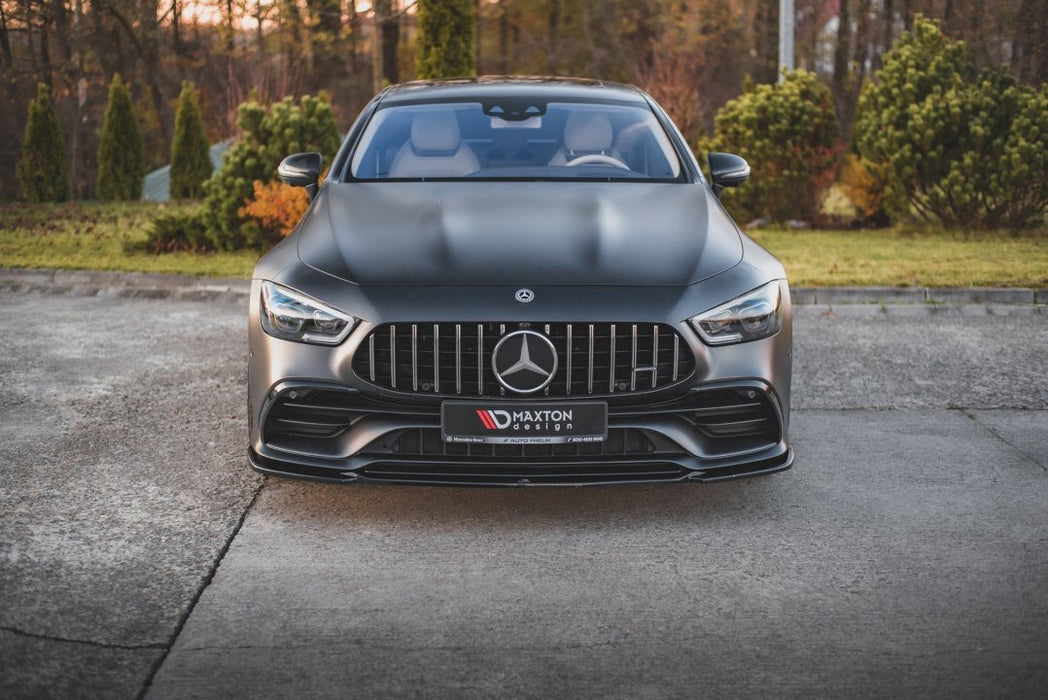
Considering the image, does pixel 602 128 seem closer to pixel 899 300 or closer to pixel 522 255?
pixel 522 255

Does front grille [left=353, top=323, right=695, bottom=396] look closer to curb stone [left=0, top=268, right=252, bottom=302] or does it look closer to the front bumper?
the front bumper

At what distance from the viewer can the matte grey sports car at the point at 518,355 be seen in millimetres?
4121

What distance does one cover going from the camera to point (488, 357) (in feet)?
13.5

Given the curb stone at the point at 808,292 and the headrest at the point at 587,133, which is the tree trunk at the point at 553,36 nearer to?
the curb stone at the point at 808,292

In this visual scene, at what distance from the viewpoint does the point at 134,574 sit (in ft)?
12.9

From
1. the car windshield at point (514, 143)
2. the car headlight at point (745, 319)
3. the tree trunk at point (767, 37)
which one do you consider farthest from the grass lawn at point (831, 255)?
the tree trunk at point (767, 37)

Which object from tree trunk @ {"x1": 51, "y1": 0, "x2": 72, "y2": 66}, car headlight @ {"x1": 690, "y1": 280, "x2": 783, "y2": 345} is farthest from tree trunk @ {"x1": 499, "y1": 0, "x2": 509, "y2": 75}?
car headlight @ {"x1": 690, "y1": 280, "x2": 783, "y2": 345}

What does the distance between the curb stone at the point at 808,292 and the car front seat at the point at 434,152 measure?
13.8ft

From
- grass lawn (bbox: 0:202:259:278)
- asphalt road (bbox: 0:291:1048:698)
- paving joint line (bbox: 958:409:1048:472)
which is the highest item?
asphalt road (bbox: 0:291:1048:698)

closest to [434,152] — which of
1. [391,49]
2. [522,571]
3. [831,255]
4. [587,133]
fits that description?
[587,133]

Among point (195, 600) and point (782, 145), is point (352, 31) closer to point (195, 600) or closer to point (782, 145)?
point (782, 145)

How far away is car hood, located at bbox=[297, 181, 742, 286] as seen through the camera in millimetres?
4316

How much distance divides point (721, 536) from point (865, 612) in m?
0.79

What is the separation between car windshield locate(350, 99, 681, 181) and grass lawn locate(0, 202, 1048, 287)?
15.2 ft
